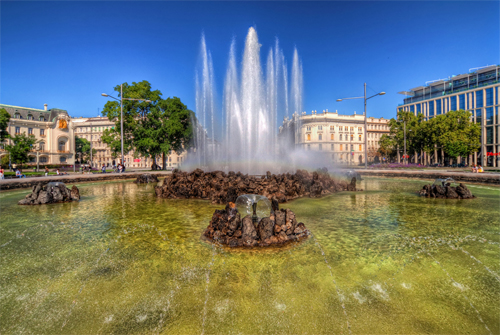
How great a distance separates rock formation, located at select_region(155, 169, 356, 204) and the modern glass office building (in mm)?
61919

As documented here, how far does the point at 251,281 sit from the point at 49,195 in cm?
1121

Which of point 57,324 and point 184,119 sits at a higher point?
point 184,119

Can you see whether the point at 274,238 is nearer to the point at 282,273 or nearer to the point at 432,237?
the point at 282,273

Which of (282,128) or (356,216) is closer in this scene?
(356,216)

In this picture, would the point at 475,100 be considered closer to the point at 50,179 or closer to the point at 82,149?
the point at 50,179

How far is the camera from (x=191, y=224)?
24.4ft

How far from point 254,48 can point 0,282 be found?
21.6m

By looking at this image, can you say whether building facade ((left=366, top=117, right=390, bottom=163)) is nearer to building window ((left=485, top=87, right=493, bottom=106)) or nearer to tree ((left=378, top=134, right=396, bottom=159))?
tree ((left=378, top=134, right=396, bottom=159))

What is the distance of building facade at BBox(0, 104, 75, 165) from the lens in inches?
2938

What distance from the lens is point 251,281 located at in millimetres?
3902

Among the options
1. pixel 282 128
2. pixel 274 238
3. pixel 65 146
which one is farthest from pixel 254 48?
pixel 65 146

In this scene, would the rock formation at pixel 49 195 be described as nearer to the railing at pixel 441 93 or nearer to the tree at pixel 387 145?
the tree at pixel 387 145

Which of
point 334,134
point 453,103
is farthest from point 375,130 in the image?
point 453,103

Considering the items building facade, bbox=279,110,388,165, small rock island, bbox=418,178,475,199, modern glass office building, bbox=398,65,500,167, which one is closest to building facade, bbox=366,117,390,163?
building facade, bbox=279,110,388,165
